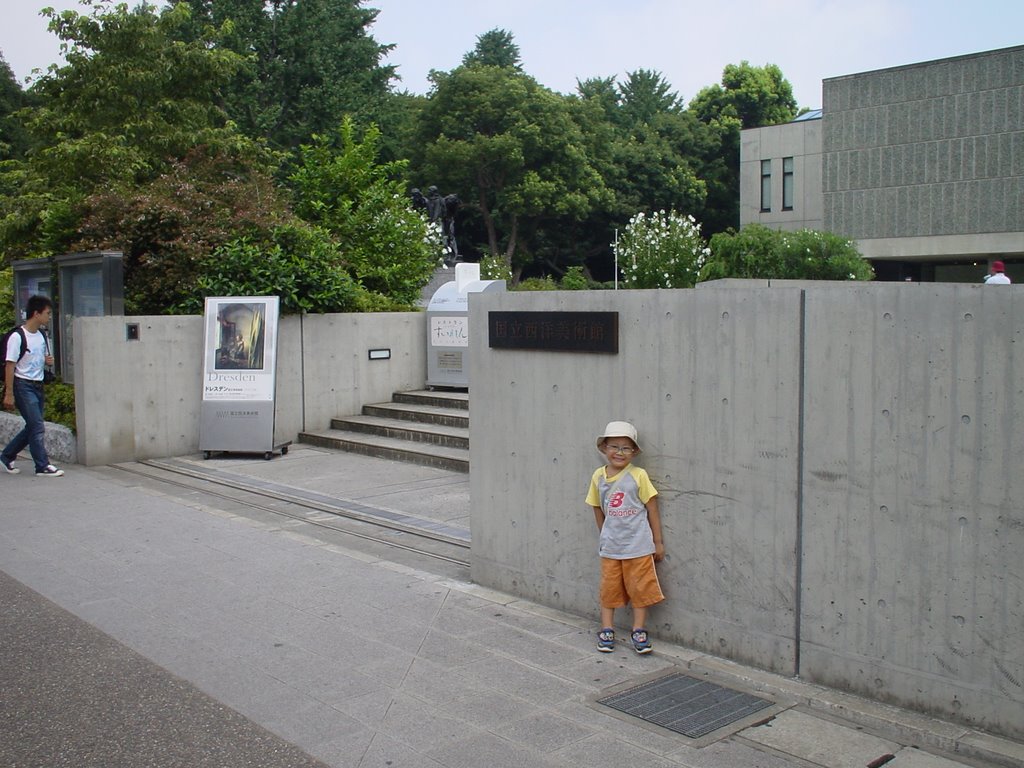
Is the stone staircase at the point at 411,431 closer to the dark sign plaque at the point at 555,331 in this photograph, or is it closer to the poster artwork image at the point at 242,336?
the poster artwork image at the point at 242,336

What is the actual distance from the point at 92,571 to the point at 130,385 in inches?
218

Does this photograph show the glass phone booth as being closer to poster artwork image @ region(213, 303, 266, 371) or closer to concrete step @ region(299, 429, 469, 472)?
poster artwork image @ region(213, 303, 266, 371)

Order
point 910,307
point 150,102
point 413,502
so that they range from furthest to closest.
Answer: point 150,102 → point 413,502 → point 910,307

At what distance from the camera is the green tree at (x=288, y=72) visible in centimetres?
4162

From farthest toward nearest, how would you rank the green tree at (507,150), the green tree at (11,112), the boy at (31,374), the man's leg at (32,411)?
1. the green tree at (507,150)
2. the green tree at (11,112)
3. the man's leg at (32,411)
4. the boy at (31,374)

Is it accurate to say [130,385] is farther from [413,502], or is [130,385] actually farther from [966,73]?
[966,73]

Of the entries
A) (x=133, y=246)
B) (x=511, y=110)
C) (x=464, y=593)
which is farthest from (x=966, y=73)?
(x=464, y=593)

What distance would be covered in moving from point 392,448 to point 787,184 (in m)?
37.9

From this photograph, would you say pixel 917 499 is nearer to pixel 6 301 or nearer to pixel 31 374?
pixel 31 374

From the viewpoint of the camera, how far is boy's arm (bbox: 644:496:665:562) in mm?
5656

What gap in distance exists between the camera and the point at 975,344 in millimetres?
4383

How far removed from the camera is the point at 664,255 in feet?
113

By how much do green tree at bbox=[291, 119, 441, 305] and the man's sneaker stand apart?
43.7 feet

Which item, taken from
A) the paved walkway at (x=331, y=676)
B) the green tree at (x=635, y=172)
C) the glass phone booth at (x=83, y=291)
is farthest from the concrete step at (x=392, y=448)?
the green tree at (x=635, y=172)
